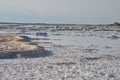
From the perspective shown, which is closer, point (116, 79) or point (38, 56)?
point (116, 79)

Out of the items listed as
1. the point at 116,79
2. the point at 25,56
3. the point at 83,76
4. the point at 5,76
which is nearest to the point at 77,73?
the point at 83,76

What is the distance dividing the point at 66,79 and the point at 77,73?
1627mm

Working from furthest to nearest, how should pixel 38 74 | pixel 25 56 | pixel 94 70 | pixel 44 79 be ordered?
1. pixel 25 56
2. pixel 94 70
3. pixel 38 74
4. pixel 44 79

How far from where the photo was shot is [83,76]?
1415 centimetres

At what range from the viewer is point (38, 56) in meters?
22.9

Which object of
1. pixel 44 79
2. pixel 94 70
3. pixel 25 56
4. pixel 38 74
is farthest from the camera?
pixel 25 56

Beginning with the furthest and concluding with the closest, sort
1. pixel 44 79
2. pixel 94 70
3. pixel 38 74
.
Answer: pixel 94 70 → pixel 38 74 → pixel 44 79

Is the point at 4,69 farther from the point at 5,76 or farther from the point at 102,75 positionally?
the point at 102,75

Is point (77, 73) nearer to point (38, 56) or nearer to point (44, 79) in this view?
point (44, 79)

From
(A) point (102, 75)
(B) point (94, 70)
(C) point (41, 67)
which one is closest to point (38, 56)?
(C) point (41, 67)

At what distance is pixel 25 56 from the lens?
73.4ft

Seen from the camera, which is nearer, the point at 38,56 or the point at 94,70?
the point at 94,70

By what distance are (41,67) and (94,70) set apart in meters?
2.65

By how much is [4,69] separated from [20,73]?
64.4 inches
